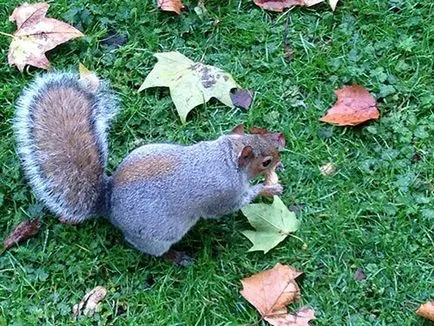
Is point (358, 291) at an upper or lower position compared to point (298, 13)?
lower

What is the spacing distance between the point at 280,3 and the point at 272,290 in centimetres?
121

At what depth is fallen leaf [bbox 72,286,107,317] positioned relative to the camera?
2.62m

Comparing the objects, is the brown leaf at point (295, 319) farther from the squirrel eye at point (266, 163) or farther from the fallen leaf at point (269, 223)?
the squirrel eye at point (266, 163)

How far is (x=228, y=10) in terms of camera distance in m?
3.32

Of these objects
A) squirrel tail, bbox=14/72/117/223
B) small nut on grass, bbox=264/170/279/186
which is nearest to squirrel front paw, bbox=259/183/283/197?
small nut on grass, bbox=264/170/279/186

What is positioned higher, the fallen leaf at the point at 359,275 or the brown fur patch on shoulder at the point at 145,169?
the brown fur patch on shoulder at the point at 145,169

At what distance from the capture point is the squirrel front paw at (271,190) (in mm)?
2784

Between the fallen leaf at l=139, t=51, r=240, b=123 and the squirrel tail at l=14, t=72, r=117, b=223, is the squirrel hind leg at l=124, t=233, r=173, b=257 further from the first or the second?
the fallen leaf at l=139, t=51, r=240, b=123

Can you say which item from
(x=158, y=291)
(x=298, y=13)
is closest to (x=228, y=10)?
(x=298, y=13)

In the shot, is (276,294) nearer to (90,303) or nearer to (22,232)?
(90,303)

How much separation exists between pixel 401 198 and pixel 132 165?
85 cm

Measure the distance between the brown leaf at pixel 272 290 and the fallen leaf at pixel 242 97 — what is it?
2.20ft

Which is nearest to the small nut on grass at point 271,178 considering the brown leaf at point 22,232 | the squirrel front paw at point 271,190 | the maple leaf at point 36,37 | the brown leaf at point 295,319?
the squirrel front paw at point 271,190

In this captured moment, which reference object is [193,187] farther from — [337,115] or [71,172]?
[337,115]
